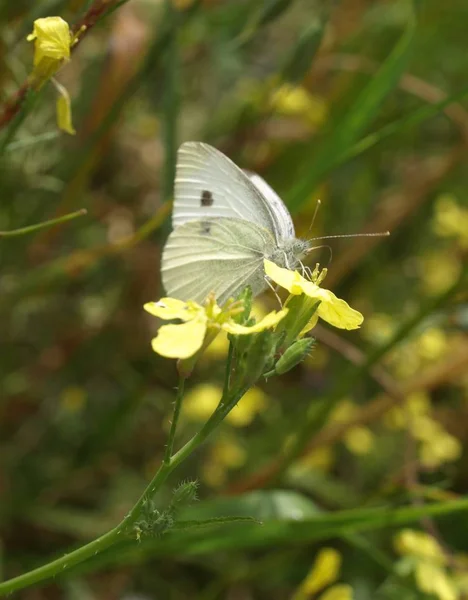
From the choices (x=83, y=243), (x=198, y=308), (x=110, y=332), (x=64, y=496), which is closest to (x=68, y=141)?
(x=83, y=243)

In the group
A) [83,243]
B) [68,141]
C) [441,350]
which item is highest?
[68,141]

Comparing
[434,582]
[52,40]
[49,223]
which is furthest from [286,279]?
[434,582]

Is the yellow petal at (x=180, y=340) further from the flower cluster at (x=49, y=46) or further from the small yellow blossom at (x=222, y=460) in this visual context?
the small yellow blossom at (x=222, y=460)

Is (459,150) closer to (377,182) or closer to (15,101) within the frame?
(377,182)

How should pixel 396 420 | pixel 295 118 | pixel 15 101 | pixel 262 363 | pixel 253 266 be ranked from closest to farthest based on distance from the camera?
pixel 262 363, pixel 15 101, pixel 253 266, pixel 396 420, pixel 295 118

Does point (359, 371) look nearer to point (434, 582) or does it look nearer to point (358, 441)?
point (434, 582)

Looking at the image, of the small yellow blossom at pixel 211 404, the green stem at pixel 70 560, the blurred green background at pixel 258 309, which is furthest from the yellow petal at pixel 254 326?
the small yellow blossom at pixel 211 404
